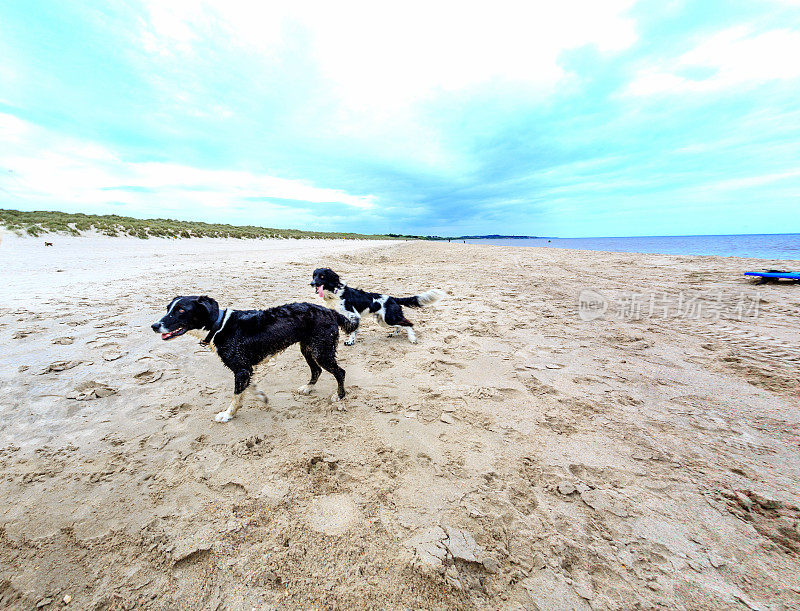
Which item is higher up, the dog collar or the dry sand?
the dog collar

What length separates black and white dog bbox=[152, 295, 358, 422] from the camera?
140 inches

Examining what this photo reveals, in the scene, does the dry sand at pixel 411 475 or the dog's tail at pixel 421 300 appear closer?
the dry sand at pixel 411 475

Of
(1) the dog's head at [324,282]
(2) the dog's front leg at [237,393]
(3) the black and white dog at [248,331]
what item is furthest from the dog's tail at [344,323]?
(1) the dog's head at [324,282]

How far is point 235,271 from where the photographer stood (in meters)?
13.4

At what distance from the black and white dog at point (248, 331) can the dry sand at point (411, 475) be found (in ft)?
1.79

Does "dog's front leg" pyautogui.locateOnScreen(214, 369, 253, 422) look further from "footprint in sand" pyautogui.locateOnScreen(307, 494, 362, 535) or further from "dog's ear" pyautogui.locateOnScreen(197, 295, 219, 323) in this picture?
"footprint in sand" pyautogui.locateOnScreen(307, 494, 362, 535)

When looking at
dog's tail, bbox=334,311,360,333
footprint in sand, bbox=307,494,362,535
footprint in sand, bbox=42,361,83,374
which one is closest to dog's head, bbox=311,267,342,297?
dog's tail, bbox=334,311,360,333

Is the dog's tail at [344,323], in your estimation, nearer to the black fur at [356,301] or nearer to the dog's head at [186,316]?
the dog's head at [186,316]

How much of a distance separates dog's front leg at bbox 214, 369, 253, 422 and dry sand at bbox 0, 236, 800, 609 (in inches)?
5.4

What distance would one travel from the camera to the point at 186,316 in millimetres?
3529

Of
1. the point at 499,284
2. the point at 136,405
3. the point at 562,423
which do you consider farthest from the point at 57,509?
the point at 499,284

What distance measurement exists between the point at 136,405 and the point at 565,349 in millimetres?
6624

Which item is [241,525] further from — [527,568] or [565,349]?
[565,349]

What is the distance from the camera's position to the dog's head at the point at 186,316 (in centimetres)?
344
